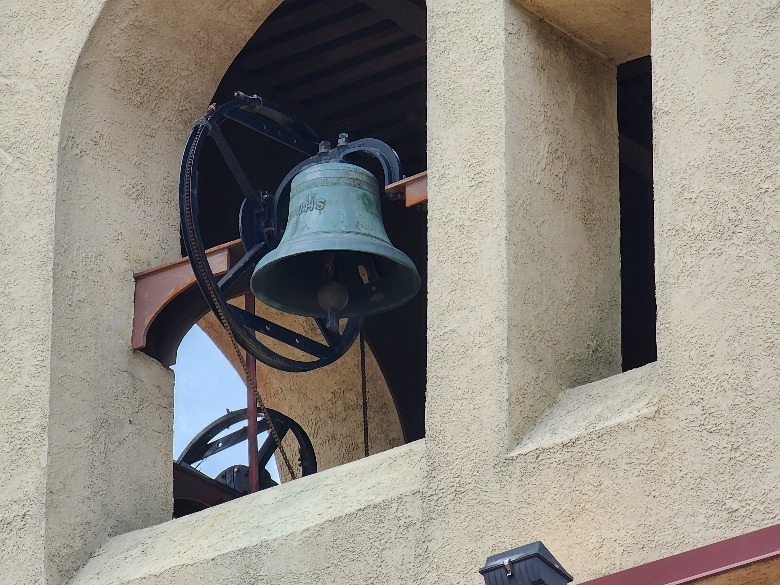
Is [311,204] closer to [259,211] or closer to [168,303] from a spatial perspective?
[259,211]

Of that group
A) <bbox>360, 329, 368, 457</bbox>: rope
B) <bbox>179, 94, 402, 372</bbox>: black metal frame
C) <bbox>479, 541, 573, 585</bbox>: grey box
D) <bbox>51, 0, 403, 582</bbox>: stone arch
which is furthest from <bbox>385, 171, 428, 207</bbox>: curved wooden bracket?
<bbox>360, 329, 368, 457</bbox>: rope

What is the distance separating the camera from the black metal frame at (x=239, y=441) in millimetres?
9414

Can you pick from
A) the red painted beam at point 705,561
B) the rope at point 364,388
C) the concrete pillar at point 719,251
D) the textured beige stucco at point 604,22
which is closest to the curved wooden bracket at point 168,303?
the textured beige stucco at point 604,22

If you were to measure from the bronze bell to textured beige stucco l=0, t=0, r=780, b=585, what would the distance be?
1.65 ft

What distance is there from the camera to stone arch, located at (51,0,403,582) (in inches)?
313

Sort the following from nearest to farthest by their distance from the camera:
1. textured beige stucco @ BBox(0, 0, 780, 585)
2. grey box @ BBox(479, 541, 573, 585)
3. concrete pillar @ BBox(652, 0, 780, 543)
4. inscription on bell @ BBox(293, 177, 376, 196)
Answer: grey box @ BBox(479, 541, 573, 585) < concrete pillar @ BBox(652, 0, 780, 543) < textured beige stucco @ BBox(0, 0, 780, 585) < inscription on bell @ BBox(293, 177, 376, 196)

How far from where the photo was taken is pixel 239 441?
32.0 ft

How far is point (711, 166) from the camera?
21.8 feet

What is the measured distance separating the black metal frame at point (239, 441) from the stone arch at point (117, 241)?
112 cm

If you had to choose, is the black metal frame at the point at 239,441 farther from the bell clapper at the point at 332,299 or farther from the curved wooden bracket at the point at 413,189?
the curved wooden bracket at the point at 413,189

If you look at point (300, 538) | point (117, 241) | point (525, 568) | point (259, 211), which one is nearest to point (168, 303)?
point (117, 241)

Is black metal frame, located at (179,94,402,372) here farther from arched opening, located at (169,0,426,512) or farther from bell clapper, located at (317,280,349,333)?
arched opening, located at (169,0,426,512)

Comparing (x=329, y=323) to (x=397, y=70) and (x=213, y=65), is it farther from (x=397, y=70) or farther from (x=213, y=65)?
(x=397, y=70)

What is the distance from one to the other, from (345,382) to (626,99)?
1.67 m
